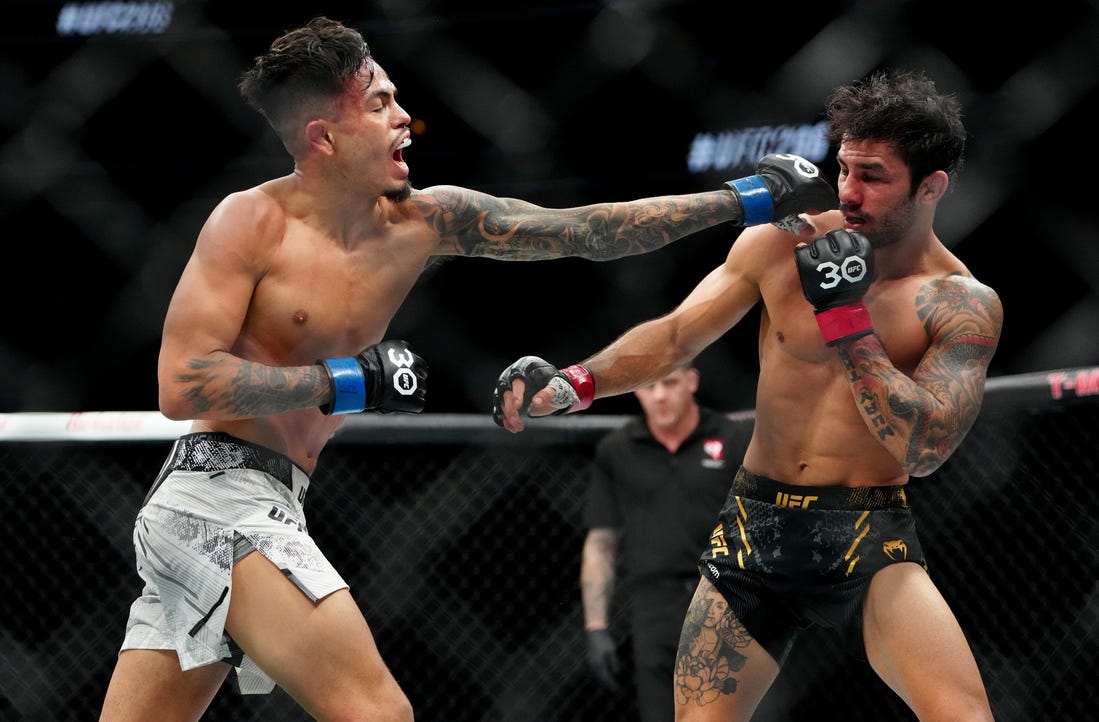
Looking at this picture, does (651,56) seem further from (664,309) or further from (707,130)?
(664,309)

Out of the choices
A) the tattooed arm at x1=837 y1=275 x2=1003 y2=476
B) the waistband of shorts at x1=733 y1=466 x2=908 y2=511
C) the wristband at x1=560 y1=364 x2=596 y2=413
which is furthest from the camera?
the wristband at x1=560 y1=364 x2=596 y2=413

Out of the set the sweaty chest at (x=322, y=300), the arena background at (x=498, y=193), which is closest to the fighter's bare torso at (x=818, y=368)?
the sweaty chest at (x=322, y=300)

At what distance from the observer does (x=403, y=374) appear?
188 centimetres

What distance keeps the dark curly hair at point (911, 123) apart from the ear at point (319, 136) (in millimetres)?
837

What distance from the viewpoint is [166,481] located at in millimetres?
1912

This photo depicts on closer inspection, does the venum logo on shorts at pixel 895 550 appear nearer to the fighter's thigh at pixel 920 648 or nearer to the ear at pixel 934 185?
the fighter's thigh at pixel 920 648

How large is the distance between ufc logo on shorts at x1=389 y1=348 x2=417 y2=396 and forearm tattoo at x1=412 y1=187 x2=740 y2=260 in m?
0.28

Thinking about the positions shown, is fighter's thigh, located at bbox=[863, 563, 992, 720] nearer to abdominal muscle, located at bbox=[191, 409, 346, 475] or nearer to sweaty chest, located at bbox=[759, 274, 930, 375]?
sweaty chest, located at bbox=[759, 274, 930, 375]

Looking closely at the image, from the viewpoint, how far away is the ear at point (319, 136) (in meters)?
2.00

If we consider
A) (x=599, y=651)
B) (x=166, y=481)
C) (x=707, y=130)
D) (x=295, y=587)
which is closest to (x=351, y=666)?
(x=295, y=587)

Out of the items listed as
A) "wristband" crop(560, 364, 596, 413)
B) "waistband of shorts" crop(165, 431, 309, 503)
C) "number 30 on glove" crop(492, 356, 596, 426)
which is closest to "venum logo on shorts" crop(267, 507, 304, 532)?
"waistband of shorts" crop(165, 431, 309, 503)

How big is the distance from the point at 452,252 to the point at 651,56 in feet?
5.34

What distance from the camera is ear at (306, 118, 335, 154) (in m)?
2.00

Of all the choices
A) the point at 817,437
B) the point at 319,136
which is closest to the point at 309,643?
the point at 319,136
